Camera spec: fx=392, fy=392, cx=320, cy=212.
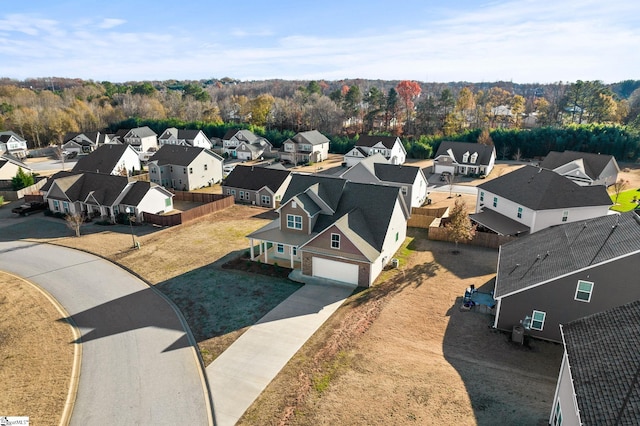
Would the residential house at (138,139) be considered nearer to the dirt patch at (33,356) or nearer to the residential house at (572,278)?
the dirt patch at (33,356)

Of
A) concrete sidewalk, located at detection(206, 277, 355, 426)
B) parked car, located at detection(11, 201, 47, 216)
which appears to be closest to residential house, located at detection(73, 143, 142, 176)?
parked car, located at detection(11, 201, 47, 216)

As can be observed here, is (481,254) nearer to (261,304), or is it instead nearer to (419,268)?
(419,268)

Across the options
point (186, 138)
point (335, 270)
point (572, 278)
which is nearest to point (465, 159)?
point (335, 270)

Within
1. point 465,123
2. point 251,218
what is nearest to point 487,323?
point 251,218

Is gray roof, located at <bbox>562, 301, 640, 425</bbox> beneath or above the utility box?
above

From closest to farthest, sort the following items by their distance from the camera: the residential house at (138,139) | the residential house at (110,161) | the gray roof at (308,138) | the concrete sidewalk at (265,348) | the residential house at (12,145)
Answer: the concrete sidewalk at (265,348) < the residential house at (110,161) < the gray roof at (308,138) < the residential house at (12,145) < the residential house at (138,139)

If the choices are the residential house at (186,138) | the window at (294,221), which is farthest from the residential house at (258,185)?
the residential house at (186,138)

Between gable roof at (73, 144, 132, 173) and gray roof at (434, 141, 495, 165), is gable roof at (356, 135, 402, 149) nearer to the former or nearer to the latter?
gray roof at (434, 141, 495, 165)
